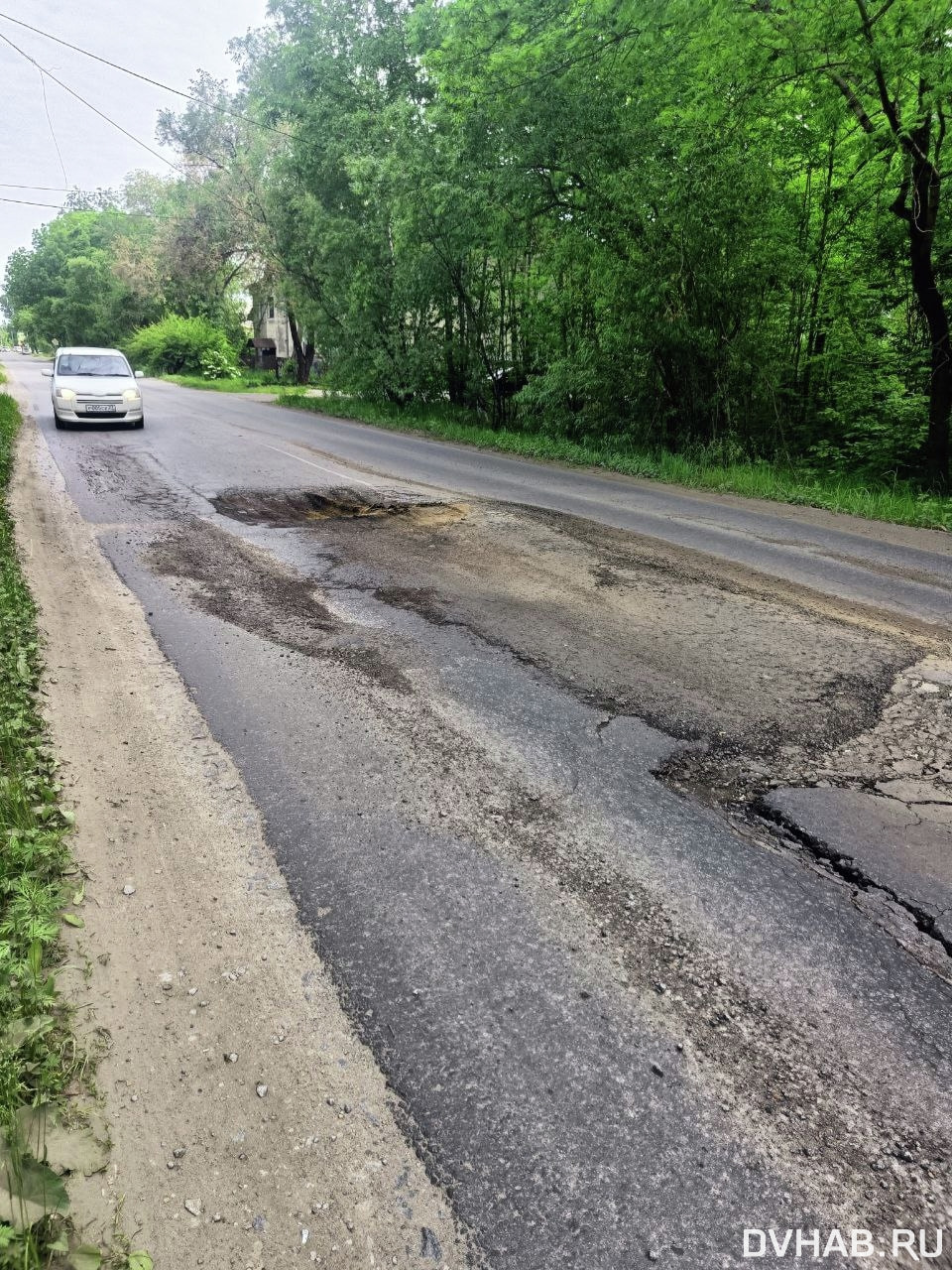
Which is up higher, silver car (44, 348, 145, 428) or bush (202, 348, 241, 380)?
bush (202, 348, 241, 380)

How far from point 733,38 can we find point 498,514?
6.77 meters

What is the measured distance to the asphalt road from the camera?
182 cm

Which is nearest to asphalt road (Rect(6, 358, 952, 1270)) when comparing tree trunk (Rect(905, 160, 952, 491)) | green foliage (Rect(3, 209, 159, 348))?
tree trunk (Rect(905, 160, 952, 491))

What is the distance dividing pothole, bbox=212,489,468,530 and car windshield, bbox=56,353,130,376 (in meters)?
9.38

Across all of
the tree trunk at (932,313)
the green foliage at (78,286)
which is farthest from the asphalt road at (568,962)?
the green foliage at (78,286)

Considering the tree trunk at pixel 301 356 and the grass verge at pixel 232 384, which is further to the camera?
the tree trunk at pixel 301 356

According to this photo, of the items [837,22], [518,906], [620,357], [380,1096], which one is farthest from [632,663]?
[620,357]

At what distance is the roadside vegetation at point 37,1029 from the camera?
65.7 inches

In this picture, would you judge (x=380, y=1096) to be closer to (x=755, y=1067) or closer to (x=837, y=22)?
Result: (x=755, y=1067)

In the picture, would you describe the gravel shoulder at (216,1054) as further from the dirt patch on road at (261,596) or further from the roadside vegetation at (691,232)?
the roadside vegetation at (691,232)

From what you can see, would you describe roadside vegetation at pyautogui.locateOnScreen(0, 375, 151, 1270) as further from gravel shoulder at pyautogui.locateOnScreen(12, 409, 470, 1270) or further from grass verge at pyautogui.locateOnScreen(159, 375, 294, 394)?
grass verge at pyautogui.locateOnScreen(159, 375, 294, 394)

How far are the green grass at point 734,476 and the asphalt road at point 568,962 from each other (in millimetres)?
7497

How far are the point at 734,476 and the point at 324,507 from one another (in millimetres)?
6637

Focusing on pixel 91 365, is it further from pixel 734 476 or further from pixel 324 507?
pixel 734 476
